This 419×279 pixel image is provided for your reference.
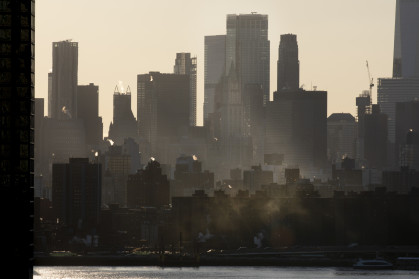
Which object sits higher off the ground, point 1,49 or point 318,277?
point 1,49

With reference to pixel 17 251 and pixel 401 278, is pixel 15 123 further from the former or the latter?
pixel 401 278

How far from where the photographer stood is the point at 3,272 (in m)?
74.0

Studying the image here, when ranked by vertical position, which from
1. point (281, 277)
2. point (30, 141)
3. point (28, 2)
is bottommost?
point (281, 277)

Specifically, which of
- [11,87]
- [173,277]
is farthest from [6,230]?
[173,277]

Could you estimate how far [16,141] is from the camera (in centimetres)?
7425

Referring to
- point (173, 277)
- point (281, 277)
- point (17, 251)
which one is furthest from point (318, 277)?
point (17, 251)

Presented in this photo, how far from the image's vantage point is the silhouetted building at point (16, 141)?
73688mm

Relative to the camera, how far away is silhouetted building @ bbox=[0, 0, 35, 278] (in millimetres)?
73688

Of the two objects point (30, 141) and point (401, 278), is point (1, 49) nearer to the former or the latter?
point (30, 141)

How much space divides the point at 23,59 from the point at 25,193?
6.26m

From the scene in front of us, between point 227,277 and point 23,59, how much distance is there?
11826 centimetres

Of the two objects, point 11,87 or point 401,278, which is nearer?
point 11,87

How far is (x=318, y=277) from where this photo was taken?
190m

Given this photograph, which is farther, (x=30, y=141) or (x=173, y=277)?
(x=173, y=277)
